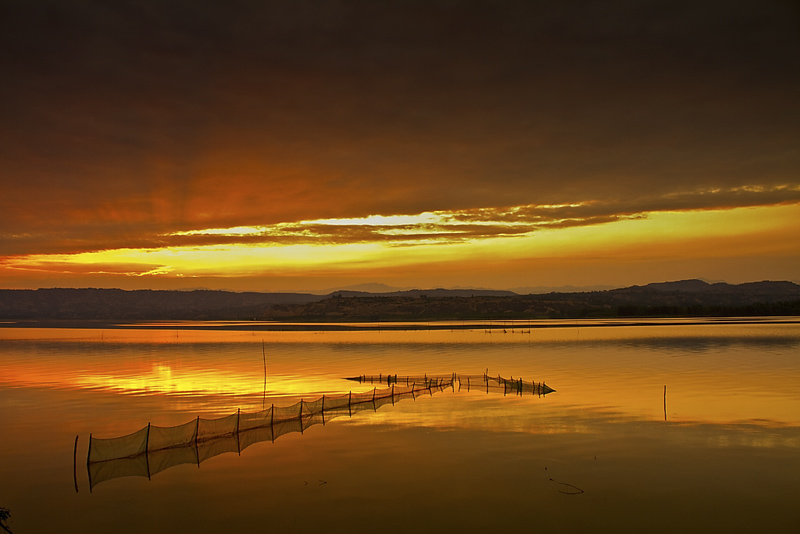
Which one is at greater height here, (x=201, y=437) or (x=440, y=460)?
(x=201, y=437)

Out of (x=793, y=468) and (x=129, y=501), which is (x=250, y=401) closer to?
(x=129, y=501)

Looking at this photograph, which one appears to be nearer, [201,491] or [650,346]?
[201,491]

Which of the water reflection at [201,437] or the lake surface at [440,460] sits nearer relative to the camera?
the lake surface at [440,460]

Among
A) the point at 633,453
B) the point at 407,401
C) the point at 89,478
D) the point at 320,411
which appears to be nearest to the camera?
the point at 89,478

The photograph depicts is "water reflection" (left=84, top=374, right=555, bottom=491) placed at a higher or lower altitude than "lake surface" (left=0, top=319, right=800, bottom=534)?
higher

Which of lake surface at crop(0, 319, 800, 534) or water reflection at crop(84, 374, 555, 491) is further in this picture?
water reflection at crop(84, 374, 555, 491)

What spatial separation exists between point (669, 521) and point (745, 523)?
113 inches

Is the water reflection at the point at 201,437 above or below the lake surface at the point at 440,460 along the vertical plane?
above

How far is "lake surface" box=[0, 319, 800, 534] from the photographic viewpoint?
2419 centimetres

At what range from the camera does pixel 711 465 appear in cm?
3064

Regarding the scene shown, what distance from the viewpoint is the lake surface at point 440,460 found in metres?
24.2

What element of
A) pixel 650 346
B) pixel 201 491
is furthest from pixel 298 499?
pixel 650 346

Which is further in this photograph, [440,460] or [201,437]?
[201,437]

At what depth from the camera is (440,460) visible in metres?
32.0
